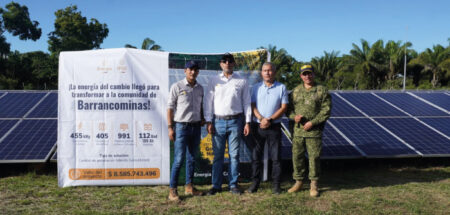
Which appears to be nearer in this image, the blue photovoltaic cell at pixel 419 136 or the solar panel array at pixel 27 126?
the solar panel array at pixel 27 126

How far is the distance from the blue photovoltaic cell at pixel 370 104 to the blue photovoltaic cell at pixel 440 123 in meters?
0.60

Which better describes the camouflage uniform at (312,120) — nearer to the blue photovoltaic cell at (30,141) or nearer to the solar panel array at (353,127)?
the solar panel array at (353,127)

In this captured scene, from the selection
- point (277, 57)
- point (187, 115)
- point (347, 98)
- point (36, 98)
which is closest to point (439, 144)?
point (347, 98)

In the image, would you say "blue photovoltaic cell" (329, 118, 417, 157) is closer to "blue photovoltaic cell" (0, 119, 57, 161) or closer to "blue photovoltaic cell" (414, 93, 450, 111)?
"blue photovoltaic cell" (414, 93, 450, 111)

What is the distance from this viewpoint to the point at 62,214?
14.7 feet

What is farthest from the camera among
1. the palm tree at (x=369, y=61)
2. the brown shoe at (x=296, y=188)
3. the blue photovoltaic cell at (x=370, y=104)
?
the palm tree at (x=369, y=61)

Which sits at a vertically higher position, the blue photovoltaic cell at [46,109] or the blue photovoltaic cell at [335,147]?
the blue photovoltaic cell at [46,109]

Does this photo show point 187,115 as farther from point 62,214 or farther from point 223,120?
point 62,214

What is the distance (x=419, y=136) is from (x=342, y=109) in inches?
73.5

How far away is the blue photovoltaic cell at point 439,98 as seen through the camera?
9.05 m

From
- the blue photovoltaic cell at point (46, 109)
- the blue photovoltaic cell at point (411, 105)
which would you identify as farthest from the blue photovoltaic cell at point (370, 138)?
the blue photovoltaic cell at point (46, 109)

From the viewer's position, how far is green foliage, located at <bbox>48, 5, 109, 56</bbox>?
41625mm

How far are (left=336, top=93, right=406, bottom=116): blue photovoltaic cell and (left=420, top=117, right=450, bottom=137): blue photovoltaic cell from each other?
0.60 meters

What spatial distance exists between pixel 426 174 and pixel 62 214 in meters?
6.78
